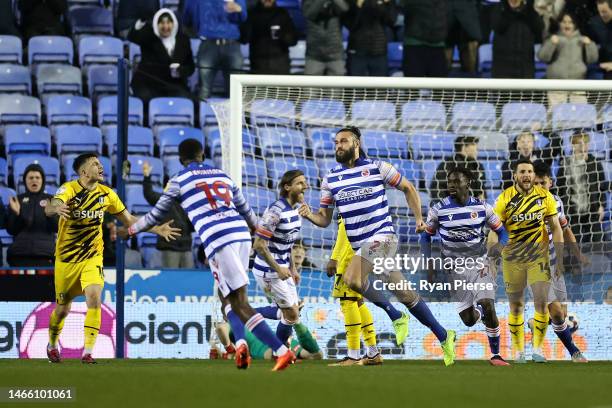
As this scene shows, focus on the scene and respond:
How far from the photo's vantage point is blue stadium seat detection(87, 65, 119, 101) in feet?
62.0

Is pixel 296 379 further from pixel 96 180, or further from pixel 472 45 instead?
pixel 472 45

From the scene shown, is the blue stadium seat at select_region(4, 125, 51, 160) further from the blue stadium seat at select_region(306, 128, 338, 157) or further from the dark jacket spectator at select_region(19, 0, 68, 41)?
Answer: the blue stadium seat at select_region(306, 128, 338, 157)

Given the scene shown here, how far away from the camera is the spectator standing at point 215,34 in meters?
18.0

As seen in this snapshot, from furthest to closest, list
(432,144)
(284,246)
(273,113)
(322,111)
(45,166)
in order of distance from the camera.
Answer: (45,166), (432,144), (322,111), (273,113), (284,246)

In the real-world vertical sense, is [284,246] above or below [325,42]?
below

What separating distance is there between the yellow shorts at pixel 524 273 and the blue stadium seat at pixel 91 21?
8.94 metres

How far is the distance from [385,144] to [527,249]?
3411mm

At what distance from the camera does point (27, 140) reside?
18.0 meters

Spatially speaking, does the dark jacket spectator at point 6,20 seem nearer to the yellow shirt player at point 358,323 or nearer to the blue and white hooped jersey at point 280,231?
the blue and white hooped jersey at point 280,231

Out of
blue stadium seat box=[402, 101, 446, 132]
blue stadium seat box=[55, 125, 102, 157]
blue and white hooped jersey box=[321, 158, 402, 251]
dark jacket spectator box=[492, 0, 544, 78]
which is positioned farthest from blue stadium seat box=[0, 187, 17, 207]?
dark jacket spectator box=[492, 0, 544, 78]

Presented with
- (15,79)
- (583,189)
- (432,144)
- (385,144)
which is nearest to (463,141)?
(432,144)

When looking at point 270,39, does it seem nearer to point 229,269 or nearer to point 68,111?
point 68,111

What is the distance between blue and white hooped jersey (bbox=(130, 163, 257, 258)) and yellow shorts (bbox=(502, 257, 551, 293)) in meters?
3.49

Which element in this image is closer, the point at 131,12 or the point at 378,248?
the point at 378,248
